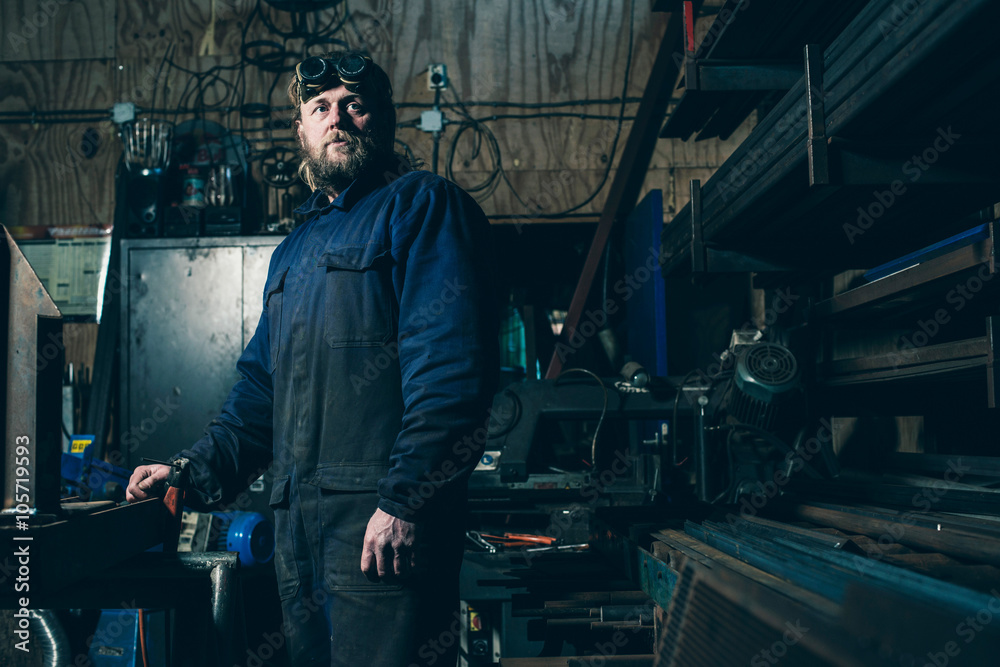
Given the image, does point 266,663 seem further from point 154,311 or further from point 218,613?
point 154,311

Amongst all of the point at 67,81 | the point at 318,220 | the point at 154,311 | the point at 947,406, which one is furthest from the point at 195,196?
the point at 947,406

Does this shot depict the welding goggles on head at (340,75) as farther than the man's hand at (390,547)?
Yes

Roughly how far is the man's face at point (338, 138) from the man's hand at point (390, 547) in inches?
32.4

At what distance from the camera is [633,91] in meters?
5.09

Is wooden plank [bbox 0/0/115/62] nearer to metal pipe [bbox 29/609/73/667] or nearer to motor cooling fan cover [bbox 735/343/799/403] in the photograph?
metal pipe [bbox 29/609/73/667]

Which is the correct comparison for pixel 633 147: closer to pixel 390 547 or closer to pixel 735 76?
pixel 735 76

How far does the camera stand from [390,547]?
50.3 inches

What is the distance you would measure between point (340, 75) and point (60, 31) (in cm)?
451

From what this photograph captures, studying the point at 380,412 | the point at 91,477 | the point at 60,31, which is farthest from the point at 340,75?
the point at 60,31

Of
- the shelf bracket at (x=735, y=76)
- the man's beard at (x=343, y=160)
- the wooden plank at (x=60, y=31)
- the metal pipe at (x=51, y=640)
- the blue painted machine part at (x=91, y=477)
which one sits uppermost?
the wooden plank at (x=60, y=31)

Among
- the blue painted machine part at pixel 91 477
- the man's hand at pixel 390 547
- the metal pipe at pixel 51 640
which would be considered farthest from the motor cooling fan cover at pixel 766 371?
the metal pipe at pixel 51 640

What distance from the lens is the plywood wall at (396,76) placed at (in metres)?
5.06

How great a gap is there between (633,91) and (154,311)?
131 inches

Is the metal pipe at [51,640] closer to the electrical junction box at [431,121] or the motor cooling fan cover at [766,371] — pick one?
the motor cooling fan cover at [766,371]
